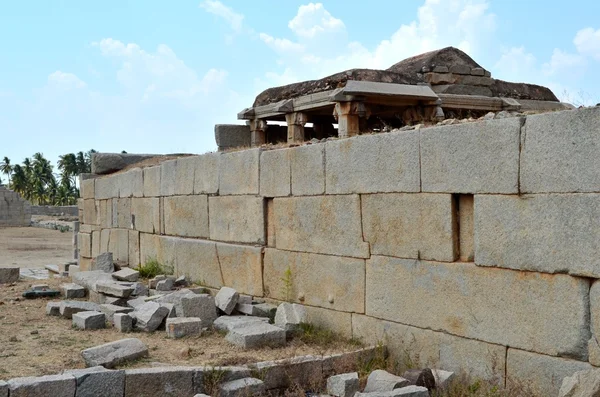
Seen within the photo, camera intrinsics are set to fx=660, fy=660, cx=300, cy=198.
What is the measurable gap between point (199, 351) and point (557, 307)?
341 cm

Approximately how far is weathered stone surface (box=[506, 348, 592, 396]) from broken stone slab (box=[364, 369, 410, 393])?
0.85 m

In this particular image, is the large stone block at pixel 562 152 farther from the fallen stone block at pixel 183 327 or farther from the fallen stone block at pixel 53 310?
the fallen stone block at pixel 53 310

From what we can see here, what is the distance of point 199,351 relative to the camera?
6555 mm

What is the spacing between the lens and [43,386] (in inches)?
201

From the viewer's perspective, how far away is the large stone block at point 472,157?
527 cm

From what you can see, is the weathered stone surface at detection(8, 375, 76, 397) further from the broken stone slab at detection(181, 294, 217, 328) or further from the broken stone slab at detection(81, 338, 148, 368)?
the broken stone slab at detection(181, 294, 217, 328)

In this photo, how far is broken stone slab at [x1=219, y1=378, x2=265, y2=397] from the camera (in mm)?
5434

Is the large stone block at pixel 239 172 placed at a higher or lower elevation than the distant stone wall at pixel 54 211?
higher

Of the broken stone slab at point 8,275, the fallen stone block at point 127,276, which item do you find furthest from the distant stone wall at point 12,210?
the fallen stone block at point 127,276

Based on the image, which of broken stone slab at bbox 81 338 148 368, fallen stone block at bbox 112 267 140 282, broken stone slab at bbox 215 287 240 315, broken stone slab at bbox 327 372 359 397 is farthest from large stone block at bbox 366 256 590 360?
fallen stone block at bbox 112 267 140 282

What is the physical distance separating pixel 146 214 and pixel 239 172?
3762 millimetres

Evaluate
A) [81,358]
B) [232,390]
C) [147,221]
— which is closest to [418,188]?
[232,390]

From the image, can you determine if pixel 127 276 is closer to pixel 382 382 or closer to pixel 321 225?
pixel 321 225

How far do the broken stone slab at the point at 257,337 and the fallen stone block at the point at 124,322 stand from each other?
4.81ft
